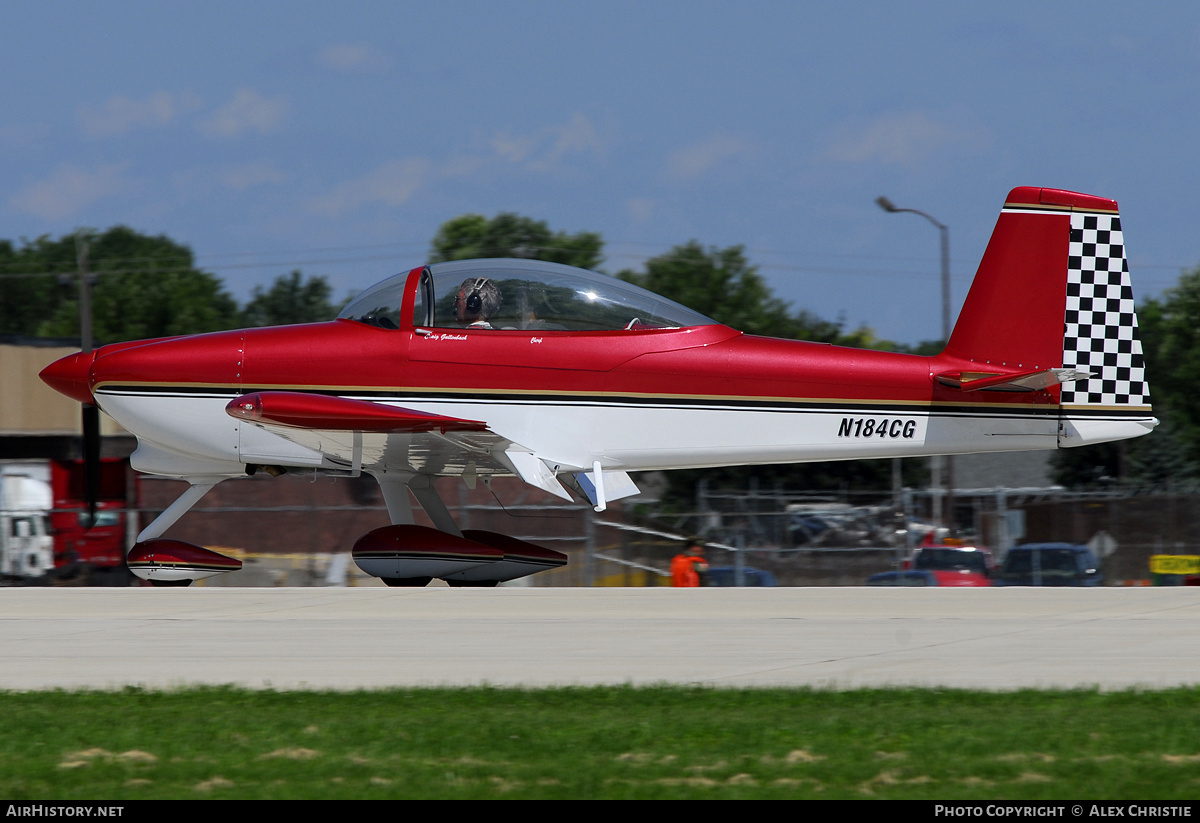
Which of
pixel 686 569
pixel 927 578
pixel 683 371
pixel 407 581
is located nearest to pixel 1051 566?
pixel 927 578

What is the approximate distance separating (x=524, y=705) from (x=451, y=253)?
63863mm

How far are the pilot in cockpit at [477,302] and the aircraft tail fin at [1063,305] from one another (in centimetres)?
368

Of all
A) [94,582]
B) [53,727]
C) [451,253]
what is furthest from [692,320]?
[451,253]

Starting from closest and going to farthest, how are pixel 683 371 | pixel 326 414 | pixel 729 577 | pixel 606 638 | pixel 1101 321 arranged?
pixel 606 638
pixel 326 414
pixel 683 371
pixel 1101 321
pixel 729 577

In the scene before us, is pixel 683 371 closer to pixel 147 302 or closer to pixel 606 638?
pixel 606 638

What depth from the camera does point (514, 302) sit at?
9.91 metres

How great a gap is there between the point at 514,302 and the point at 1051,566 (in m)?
10.2

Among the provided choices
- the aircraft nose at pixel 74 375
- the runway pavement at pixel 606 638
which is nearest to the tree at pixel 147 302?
the aircraft nose at pixel 74 375

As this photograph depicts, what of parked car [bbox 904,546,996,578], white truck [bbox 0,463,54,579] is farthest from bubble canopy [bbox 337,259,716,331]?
white truck [bbox 0,463,54,579]

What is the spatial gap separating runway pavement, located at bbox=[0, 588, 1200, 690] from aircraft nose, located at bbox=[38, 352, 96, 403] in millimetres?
1896

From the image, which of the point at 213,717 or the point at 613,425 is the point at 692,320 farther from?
the point at 213,717

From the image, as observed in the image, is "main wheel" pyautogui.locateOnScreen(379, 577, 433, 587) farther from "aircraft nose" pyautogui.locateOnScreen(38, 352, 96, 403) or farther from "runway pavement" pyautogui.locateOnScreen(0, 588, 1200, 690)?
"aircraft nose" pyautogui.locateOnScreen(38, 352, 96, 403)

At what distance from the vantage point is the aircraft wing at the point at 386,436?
9055 mm
